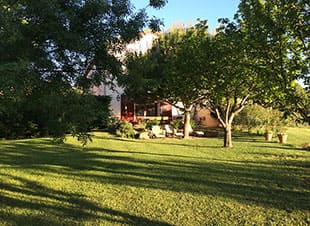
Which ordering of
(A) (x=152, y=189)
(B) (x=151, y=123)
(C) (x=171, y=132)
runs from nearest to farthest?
(A) (x=152, y=189) < (C) (x=171, y=132) < (B) (x=151, y=123)

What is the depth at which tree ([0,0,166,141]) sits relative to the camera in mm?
4023

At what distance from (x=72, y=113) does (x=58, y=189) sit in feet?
13.6

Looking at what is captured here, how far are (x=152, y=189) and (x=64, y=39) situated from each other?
16.0 ft

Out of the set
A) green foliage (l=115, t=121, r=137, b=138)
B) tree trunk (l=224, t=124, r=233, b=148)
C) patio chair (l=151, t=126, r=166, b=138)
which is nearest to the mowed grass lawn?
tree trunk (l=224, t=124, r=233, b=148)

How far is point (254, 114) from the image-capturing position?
26188 millimetres

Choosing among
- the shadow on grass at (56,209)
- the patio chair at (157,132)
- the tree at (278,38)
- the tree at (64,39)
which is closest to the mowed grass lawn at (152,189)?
the shadow on grass at (56,209)

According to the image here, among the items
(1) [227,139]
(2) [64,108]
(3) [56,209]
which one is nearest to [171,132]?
(1) [227,139]

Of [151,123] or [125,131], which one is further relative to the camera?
[151,123]

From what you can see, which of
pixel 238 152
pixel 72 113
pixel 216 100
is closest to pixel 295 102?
pixel 72 113

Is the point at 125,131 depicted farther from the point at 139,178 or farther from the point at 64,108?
the point at 64,108

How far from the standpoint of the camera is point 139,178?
936cm

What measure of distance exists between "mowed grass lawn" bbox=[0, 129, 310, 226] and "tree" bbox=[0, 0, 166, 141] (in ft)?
7.74

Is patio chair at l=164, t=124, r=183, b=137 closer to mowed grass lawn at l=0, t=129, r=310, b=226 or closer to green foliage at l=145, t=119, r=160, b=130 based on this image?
green foliage at l=145, t=119, r=160, b=130

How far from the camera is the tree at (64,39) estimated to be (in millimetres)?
4023
